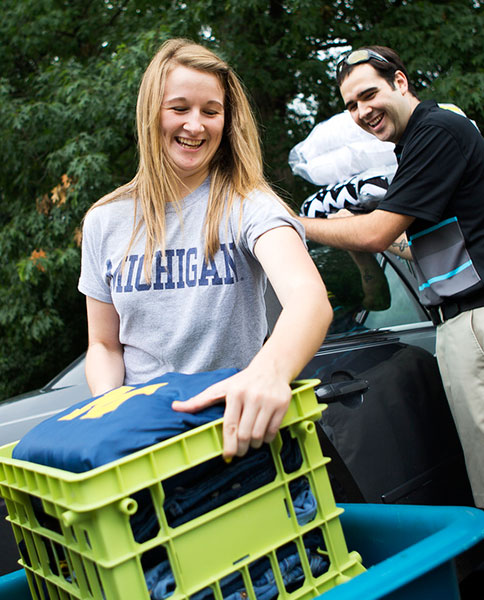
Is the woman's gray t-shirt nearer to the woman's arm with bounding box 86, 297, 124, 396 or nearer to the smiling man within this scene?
the woman's arm with bounding box 86, 297, 124, 396

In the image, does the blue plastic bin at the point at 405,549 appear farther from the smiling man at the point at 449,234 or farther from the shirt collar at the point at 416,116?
the shirt collar at the point at 416,116

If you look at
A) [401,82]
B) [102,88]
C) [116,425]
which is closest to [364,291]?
[401,82]

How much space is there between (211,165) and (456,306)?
1.02m

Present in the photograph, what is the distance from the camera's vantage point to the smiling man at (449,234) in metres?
2.16

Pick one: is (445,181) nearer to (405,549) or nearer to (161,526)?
(405,549)

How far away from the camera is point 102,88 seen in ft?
18.5

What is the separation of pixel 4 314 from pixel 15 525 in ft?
15.4

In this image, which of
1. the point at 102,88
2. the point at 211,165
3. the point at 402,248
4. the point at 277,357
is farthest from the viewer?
the point at 102,88

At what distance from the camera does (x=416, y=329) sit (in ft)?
9.18

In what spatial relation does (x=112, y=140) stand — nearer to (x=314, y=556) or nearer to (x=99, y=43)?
(x=99, y=43)

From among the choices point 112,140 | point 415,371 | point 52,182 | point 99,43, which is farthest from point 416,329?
point 99,43

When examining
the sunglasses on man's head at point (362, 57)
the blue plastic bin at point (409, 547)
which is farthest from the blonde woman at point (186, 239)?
the sunglasses on man's head at point (362, 57)

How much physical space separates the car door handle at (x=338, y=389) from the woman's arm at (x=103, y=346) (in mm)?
813

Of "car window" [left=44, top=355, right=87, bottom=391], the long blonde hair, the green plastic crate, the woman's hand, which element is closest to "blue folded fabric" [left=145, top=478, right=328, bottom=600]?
the green plastic crate
